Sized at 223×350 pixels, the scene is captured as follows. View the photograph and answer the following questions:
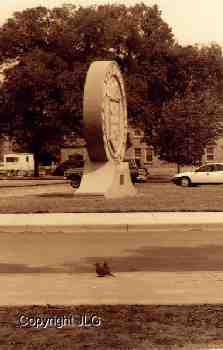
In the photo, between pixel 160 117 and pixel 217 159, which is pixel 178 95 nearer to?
pixel 160 117

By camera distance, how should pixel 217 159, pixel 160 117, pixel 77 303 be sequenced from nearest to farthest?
1. pixel 77 303
2. pixel 160 117
3. pixel 217 159

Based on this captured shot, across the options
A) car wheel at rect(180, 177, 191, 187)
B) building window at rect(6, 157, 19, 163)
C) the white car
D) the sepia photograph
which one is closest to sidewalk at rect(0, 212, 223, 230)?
the sepia photograph

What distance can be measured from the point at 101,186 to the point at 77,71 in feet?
82.5

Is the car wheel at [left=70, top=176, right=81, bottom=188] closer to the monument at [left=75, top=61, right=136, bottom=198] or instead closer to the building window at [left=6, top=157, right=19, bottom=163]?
the monument at [left=75, top=61, right=136, bottom=198]

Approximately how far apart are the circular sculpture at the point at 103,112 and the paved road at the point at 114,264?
993 cm

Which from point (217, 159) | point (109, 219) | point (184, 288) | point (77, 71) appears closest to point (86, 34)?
point (77, 71)

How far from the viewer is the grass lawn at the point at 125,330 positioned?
5523 millimetres

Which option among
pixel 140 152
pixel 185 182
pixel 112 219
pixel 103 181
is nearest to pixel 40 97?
pixel 185 182

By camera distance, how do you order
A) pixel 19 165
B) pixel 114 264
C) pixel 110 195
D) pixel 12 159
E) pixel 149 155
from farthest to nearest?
pixel 149 155 → pixel 12 159 → pixel 19 165 → pixel 110 195 → pixel 114 264

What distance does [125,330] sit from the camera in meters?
6.00

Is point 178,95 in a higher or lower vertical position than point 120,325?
higher

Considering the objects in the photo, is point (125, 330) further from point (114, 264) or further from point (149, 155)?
point (149, 155)

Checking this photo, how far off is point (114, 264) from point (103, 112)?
52.7ft

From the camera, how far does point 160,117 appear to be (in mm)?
53688
